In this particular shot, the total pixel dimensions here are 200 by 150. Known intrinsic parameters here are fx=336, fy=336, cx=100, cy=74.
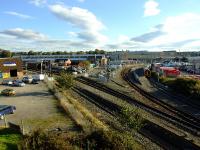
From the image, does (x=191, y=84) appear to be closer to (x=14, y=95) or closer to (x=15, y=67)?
(x=14, y=95)

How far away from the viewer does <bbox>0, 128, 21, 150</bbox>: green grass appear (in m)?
22.5

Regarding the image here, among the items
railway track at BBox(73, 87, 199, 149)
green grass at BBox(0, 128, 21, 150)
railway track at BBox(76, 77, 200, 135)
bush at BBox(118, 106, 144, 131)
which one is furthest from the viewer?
railway track at BBox(76, 77, 200, 135)

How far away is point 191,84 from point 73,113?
24864 millimetres

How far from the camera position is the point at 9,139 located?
25109 millimetres

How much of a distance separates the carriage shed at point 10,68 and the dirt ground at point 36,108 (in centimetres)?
2632

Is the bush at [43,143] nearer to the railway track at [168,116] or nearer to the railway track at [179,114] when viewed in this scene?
the railway track at [168,116]

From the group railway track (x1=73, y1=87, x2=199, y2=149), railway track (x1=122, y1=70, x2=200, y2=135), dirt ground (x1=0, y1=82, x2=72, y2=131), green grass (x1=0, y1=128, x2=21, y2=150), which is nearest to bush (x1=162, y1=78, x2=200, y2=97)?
railway track (x1=122, y1=70, x2=200, y2=135)

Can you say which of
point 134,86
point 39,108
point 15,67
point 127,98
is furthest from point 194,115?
point 15,67

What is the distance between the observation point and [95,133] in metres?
23.8

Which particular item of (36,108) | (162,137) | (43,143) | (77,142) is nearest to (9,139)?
(43,143)

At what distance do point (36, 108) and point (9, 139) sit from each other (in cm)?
1581

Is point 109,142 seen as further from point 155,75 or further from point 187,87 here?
point 155,75

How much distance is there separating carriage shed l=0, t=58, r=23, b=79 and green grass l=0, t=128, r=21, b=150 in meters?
55.7

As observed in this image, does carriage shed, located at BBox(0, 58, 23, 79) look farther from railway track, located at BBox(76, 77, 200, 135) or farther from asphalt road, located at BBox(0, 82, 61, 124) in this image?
railway track, located at BBox(76, 77, 200, 135)
